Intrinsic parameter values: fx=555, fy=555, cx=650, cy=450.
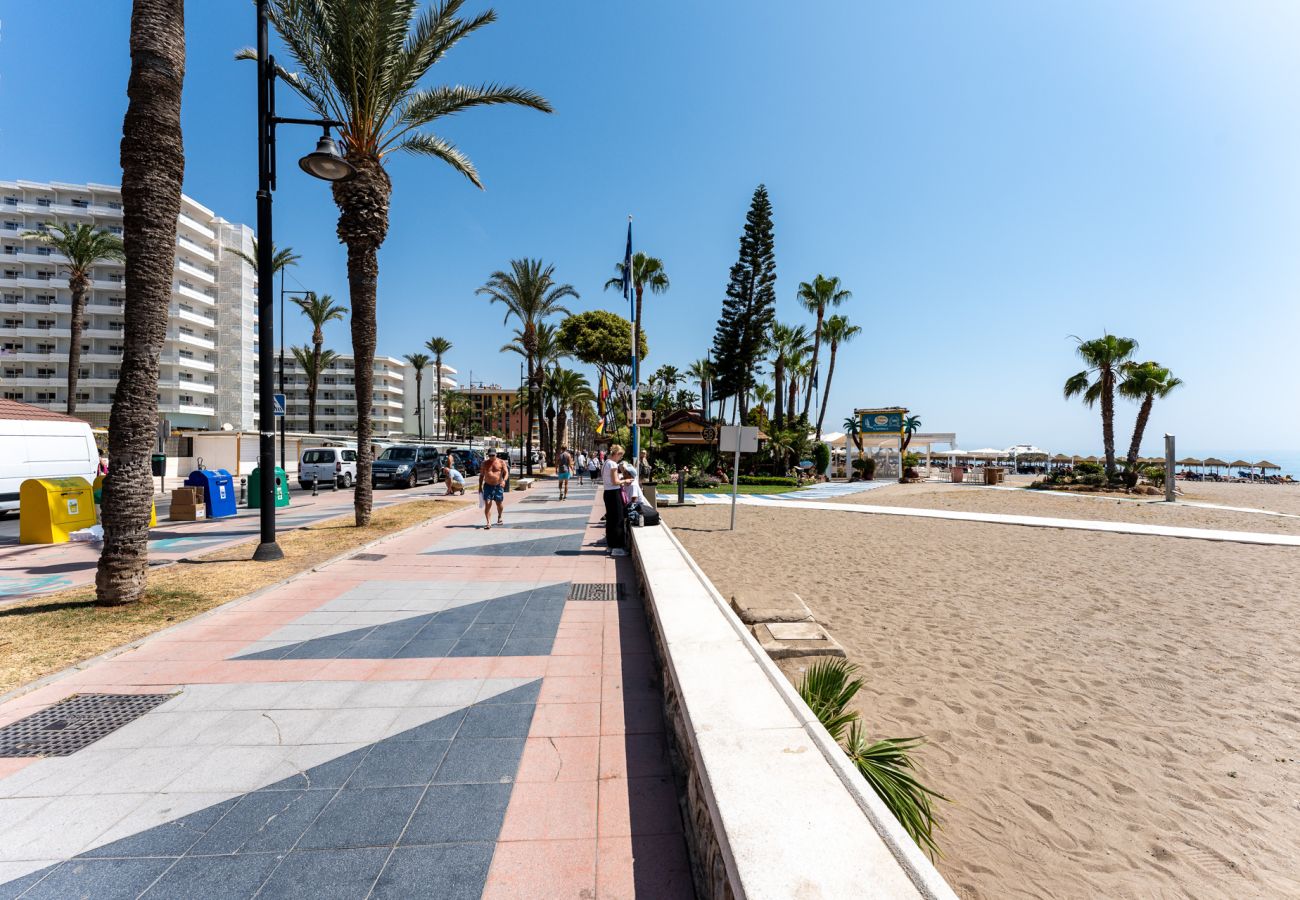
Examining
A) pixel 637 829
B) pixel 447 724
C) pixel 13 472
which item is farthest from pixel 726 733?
pixel 13 472

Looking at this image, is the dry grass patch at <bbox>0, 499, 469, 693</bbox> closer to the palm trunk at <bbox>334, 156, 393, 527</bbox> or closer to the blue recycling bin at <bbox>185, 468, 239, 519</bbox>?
the palm trunk at <bbox>334, 156, 393, 527</bbox>

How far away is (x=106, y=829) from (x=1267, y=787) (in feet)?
Answer: 20.1

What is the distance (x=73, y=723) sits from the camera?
3465 mm

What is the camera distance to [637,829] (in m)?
2.57

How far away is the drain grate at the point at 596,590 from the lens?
6.57m

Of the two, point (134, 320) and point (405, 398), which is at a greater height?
point (405, 398)

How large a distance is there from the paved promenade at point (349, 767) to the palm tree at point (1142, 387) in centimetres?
3430

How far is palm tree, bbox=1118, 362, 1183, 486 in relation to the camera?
28547 mm

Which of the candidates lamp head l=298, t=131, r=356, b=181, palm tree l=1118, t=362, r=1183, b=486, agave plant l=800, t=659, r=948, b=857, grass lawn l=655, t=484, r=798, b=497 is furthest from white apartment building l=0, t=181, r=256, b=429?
palm tree l=1118, t=362, r=1183, b=486

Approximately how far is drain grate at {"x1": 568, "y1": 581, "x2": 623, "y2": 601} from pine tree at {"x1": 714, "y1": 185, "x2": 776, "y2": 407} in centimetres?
3304

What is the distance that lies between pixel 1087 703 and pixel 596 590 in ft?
15.8

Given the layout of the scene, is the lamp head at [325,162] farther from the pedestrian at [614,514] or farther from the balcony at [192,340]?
the balcony at [192,340]

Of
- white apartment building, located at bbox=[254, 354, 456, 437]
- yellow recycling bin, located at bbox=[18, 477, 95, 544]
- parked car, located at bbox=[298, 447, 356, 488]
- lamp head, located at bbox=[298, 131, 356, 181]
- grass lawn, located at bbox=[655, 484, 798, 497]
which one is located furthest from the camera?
white apartment building, located at bbox=[254, 354, 456, 437]

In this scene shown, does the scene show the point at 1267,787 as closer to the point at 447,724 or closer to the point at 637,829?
the point at 637,829
